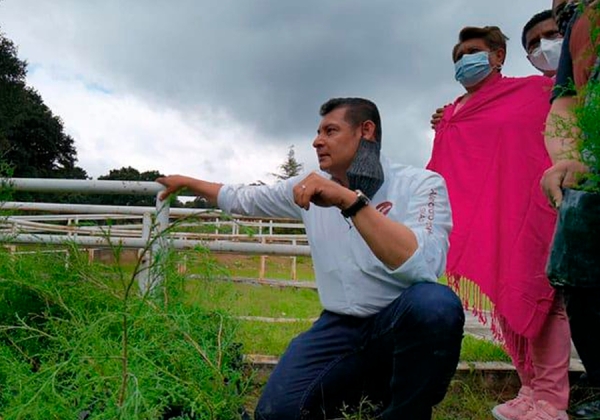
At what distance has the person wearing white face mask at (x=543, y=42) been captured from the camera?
6.84 feet

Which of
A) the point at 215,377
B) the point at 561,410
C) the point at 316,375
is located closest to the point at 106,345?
the point at 215,377

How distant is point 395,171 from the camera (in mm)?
1969

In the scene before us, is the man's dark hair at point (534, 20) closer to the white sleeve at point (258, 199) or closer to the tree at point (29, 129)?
the white sleeve at point (258, 199)

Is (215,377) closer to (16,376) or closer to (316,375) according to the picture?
(16,376)

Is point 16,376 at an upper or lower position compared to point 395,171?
lower

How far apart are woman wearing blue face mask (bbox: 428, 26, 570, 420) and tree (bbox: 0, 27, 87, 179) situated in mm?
15748

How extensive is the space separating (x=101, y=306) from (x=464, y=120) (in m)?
1.61

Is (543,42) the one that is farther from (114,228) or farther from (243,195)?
(114,228)

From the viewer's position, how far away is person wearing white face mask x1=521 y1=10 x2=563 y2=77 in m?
2.09

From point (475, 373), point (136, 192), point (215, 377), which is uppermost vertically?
point (136, 192)

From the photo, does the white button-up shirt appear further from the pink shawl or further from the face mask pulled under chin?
the pink shawl

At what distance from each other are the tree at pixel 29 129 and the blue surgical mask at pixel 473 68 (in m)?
15.7

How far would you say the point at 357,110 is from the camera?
1983 millimetres

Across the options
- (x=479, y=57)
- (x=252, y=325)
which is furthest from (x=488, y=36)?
(x=252, y=325)
